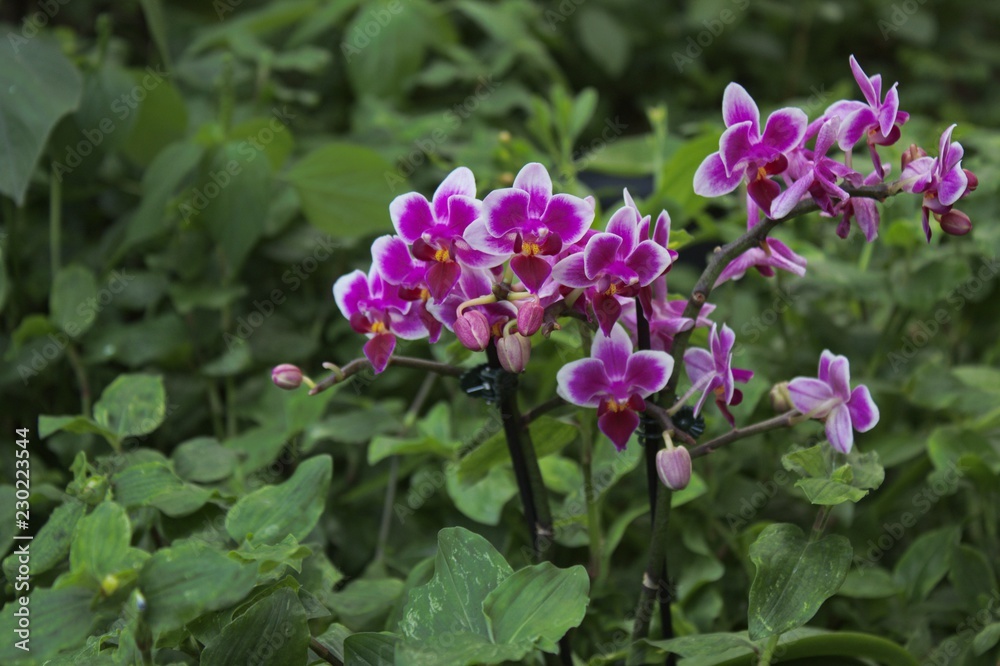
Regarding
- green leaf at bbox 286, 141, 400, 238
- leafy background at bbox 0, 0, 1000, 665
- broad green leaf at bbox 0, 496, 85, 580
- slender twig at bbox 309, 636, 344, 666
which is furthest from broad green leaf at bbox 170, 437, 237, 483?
green leaf at bbox 286, 141, 400, 238

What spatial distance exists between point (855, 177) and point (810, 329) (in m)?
0.52

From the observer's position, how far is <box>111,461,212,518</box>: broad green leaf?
2.23ft

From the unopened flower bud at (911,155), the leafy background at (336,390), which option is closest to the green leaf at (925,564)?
the leafy background at (336,390)

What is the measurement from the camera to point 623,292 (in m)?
0.53

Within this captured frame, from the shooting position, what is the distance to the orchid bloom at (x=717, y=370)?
59cm

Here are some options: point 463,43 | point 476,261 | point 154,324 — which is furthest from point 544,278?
point 463,43

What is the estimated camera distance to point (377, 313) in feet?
2.01

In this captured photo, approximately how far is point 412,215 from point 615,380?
16cm

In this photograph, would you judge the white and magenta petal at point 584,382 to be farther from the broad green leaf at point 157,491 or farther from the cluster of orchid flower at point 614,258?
the broad green leaf at point 157,491

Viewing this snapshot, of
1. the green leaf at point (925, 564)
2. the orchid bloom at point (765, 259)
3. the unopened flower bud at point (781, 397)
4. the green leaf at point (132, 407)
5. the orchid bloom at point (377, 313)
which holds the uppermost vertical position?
the orchid bloom at point (377, 313)

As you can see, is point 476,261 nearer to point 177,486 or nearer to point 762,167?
point 762,167

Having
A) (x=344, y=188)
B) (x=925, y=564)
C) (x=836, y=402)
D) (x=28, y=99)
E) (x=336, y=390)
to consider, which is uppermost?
(x=28, y=99)

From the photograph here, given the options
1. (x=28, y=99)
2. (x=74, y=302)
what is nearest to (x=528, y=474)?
(x=74, y=302)

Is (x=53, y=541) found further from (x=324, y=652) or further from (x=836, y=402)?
(x=836, y=402)
